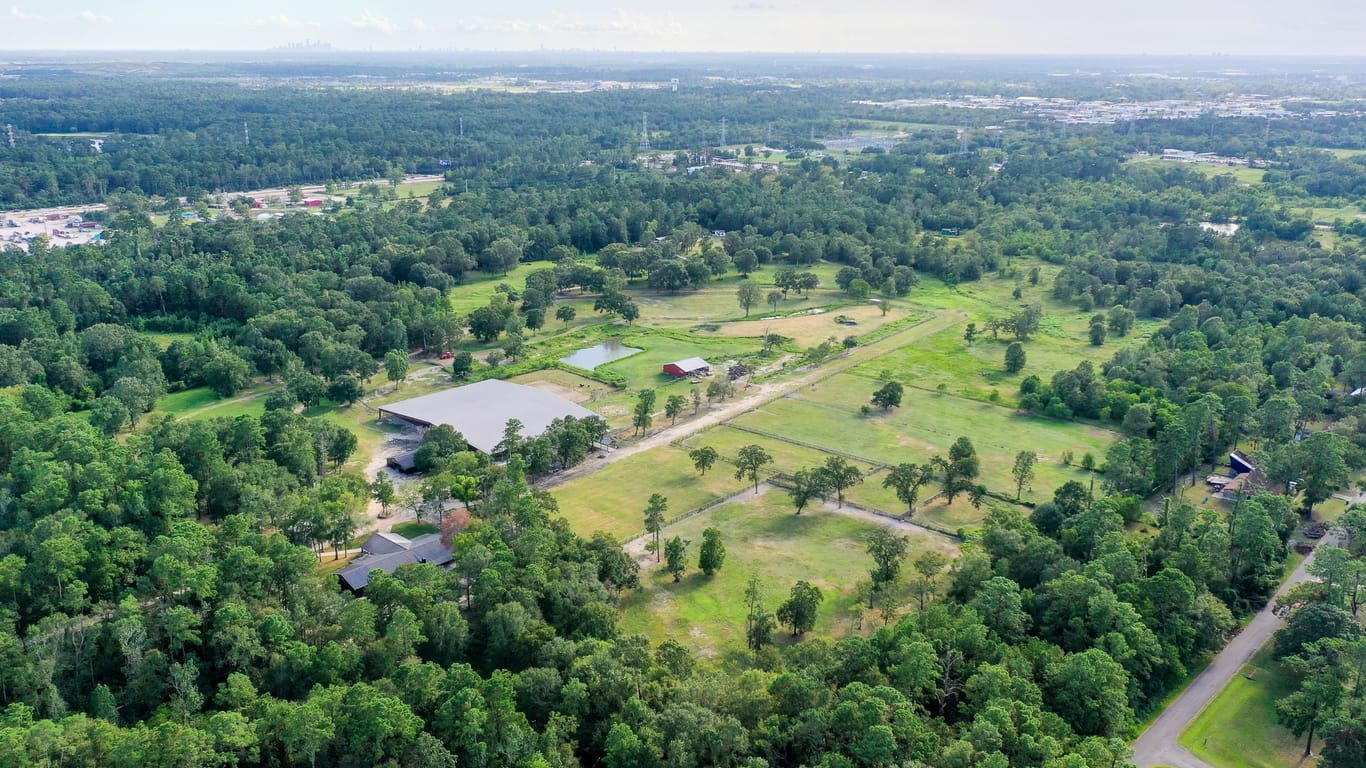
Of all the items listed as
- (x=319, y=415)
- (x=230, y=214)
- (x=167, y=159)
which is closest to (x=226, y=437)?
(x=319, y=415)

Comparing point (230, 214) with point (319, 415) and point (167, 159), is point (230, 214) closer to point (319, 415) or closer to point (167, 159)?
point (167, 159)

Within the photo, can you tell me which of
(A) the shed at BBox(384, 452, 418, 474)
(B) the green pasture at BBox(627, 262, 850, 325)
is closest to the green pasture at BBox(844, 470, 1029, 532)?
(A) the shed at BBox(384, 452, 418, 474)

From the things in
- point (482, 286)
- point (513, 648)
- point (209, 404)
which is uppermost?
point (513, 648)

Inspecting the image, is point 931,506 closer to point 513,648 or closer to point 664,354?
point 513,648

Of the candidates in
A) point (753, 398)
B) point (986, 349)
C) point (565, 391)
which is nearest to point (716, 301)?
point (986, 349)

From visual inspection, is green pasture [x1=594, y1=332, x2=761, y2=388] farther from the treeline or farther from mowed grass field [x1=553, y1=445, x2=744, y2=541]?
the treeline

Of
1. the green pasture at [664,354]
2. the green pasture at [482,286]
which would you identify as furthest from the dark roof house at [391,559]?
the green pasture at [482,286]

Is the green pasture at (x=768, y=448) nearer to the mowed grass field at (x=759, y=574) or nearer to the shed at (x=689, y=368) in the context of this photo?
the mowed grass field at (x=759, y=574)
